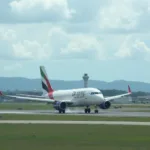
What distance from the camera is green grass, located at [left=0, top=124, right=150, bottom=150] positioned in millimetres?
36719

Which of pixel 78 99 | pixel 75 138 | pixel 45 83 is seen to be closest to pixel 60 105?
pixel 78 99

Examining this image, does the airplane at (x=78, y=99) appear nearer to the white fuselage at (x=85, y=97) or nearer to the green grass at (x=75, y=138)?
the white fuselage at (x=85, y=97)

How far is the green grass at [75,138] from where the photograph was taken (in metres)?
36.7

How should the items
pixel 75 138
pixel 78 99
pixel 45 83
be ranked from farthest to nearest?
1. pixel 45 83
2. pixel 78 99
3. pixel 75 138

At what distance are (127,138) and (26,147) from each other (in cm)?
839

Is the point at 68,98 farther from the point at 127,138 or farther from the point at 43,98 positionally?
the point at 127,138

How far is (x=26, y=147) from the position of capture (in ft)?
119

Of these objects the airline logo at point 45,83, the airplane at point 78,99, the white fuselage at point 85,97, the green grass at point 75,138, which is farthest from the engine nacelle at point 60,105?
the green grass at point 75,138

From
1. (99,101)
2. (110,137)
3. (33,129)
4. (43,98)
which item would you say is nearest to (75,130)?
(33,129)

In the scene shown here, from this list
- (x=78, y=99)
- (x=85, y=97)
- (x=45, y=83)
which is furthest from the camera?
(x=45, y=83)

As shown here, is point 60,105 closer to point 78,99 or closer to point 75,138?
point 78,99

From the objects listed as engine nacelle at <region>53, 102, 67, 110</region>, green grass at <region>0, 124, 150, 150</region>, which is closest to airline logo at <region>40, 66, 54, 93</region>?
engine nacelle at <region>53, 102, 67, 110</region>

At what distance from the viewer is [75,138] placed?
42.0 metres

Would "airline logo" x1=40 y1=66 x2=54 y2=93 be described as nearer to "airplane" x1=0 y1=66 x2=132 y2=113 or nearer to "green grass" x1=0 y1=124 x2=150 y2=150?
"airplane" x1=0 y1=66 x2=132 y2=113
